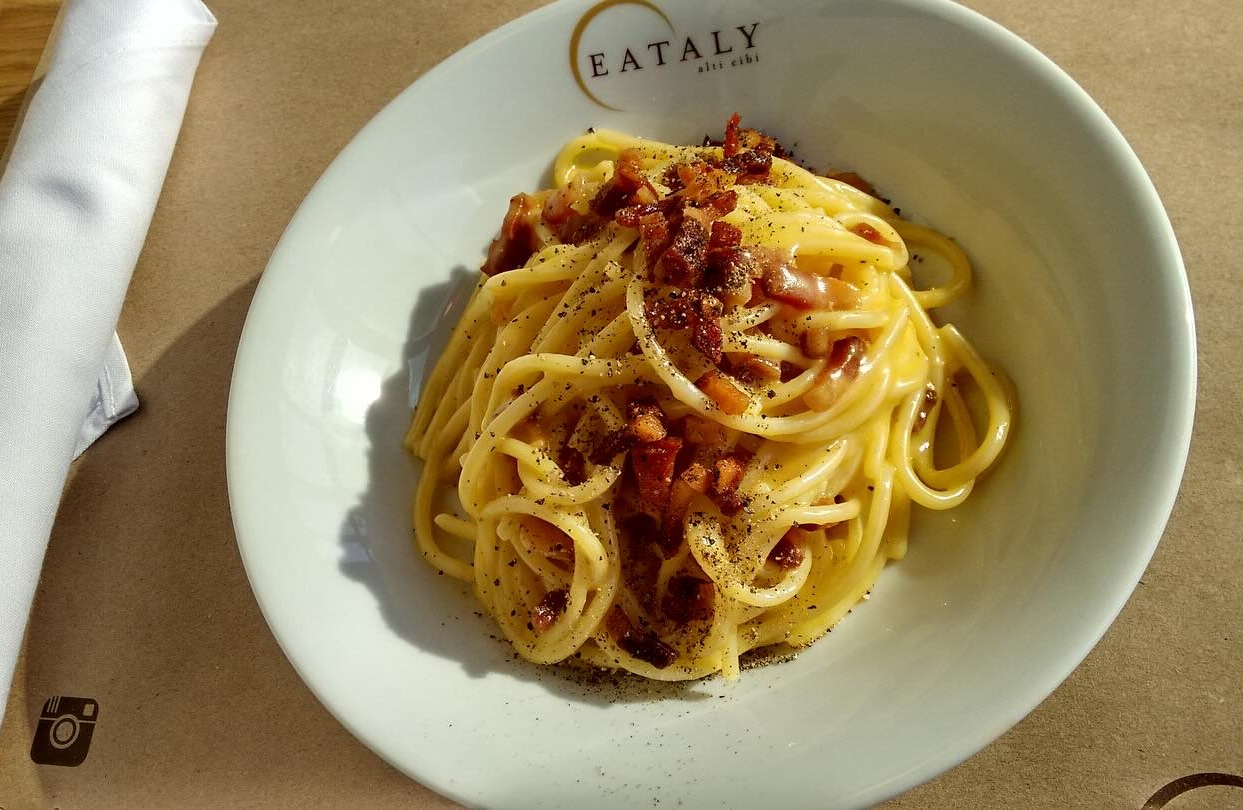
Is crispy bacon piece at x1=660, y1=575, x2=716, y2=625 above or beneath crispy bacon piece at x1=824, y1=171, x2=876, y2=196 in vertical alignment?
beneath

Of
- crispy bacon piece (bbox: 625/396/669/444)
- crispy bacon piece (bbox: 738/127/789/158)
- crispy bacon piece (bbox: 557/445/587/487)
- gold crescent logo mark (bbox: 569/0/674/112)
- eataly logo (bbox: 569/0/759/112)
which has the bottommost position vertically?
crispy bacon piece (bbox: 557/445/587/487)

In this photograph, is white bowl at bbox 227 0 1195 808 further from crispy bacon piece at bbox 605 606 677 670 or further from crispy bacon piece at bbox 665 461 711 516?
crispy bacon piece at bbox 665 461 711 516

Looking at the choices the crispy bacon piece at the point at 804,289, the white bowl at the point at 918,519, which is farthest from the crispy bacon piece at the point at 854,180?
the crispy bacon piece at the point at 804,289

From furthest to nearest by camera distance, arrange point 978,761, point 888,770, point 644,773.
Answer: point 978,761
point 644,773
point 888,770

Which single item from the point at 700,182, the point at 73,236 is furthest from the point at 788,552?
the point at 73,236

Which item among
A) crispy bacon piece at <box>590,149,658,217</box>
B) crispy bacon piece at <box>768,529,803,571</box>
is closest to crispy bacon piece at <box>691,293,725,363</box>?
crispy bacon piece at <box>590,149,658,217</box>

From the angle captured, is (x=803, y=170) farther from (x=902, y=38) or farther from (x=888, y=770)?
(x=888, y=770)

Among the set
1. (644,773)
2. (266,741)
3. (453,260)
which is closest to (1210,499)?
(644,773)

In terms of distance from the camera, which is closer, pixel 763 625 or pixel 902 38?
pixel 763 625
